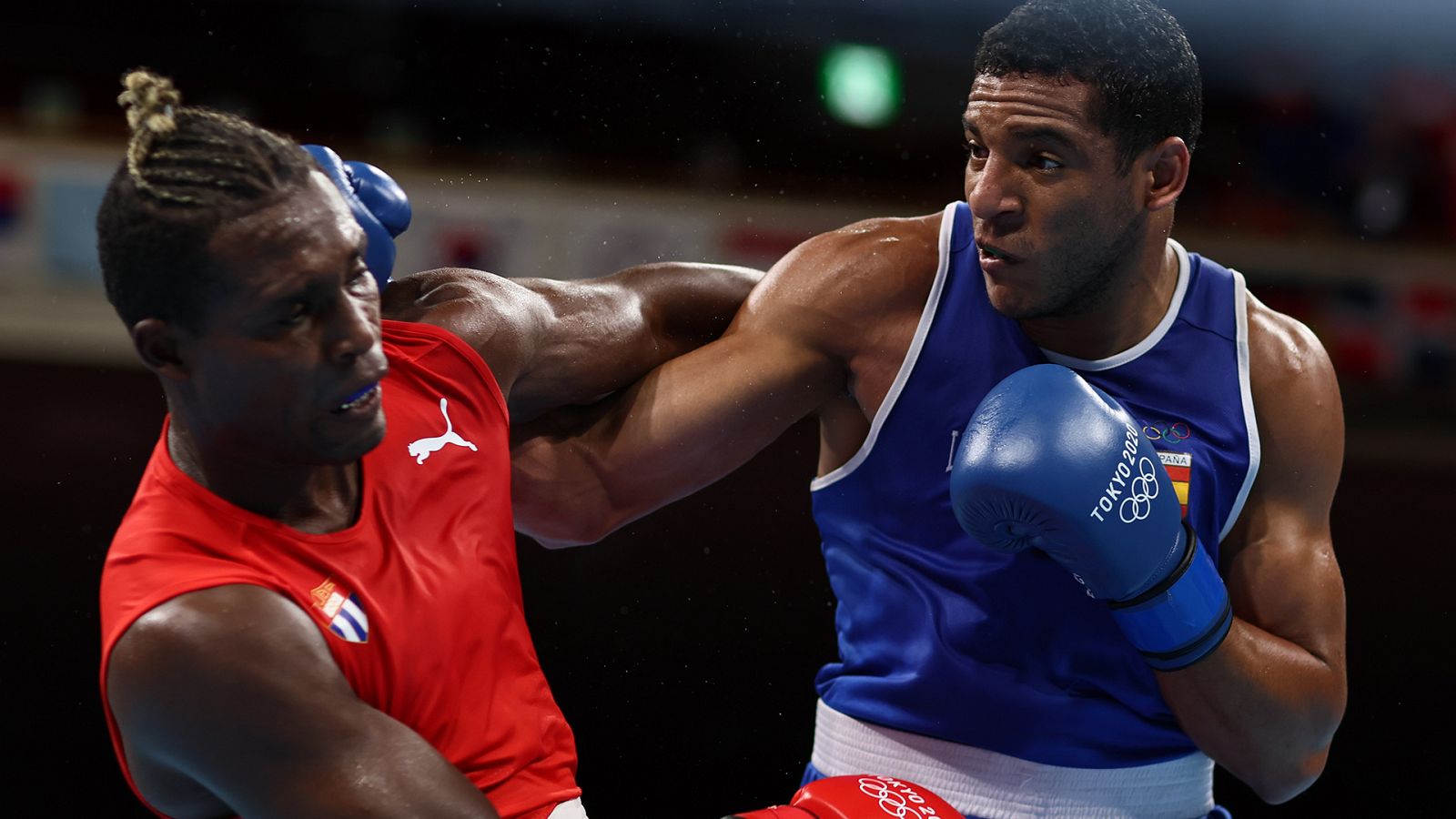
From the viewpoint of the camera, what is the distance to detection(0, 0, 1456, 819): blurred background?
14.7 ft

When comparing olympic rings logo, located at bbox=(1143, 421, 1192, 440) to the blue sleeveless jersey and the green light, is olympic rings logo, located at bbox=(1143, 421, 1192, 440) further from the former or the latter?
the green light

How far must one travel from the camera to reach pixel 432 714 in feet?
5.92

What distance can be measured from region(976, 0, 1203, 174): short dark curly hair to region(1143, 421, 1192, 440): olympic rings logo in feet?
1.24

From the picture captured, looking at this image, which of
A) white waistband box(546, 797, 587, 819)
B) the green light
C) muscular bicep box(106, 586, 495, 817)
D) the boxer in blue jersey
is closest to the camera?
muscular bicep box(106, 586, 495, 817)

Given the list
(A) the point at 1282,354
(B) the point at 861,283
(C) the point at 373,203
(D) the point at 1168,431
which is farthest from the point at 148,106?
(A) the point at 1282,354

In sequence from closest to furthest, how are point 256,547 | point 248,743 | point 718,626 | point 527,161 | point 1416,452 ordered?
point 248,743 < point 256,547 < point 718,626 < point 527,161 < point 1416,452

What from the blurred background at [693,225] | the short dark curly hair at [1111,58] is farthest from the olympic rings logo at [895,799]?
the blurred background at [693,225]

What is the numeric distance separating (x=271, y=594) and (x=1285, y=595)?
1.42m

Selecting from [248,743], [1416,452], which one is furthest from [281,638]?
[1416,452]

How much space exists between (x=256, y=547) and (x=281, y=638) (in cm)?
15

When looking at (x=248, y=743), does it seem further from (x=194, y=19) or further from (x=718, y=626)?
(x=194, y=19)

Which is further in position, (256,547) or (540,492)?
(540,492)

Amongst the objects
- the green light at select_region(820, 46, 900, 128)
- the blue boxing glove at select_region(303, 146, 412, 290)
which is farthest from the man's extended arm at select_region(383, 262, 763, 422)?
the green light at select_region(820, 46, 900, 128)

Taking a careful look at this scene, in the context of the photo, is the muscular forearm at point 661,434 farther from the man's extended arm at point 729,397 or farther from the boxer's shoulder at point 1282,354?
the boxer's shoulder at point 1282,354
